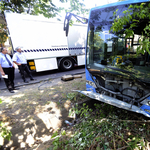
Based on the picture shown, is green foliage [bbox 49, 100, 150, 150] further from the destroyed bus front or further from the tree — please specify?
the tree

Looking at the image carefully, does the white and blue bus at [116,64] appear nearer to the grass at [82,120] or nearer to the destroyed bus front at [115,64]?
the destroyed bus front at [115,64]

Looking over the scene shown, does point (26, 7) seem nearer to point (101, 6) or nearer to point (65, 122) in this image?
point (101, 6)

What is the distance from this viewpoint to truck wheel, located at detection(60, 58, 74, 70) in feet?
23.8

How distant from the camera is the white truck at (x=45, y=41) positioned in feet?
17.5

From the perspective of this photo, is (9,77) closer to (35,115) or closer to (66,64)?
(35,115)

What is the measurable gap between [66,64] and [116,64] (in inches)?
214

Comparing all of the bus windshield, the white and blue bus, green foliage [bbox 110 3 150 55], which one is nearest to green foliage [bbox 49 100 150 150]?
the white and blue bus

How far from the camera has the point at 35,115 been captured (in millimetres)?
2805

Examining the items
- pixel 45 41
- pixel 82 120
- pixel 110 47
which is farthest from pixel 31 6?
pixel 82 120

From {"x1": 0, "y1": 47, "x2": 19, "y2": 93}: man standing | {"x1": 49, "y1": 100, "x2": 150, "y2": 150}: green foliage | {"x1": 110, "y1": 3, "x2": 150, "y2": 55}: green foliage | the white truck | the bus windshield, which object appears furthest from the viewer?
the white truck

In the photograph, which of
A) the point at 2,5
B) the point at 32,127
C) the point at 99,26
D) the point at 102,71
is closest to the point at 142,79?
the point at 102,71

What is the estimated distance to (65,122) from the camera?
2.76 m

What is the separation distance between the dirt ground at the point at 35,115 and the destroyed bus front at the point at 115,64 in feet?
3.62

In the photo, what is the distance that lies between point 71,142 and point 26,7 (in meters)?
10.1
